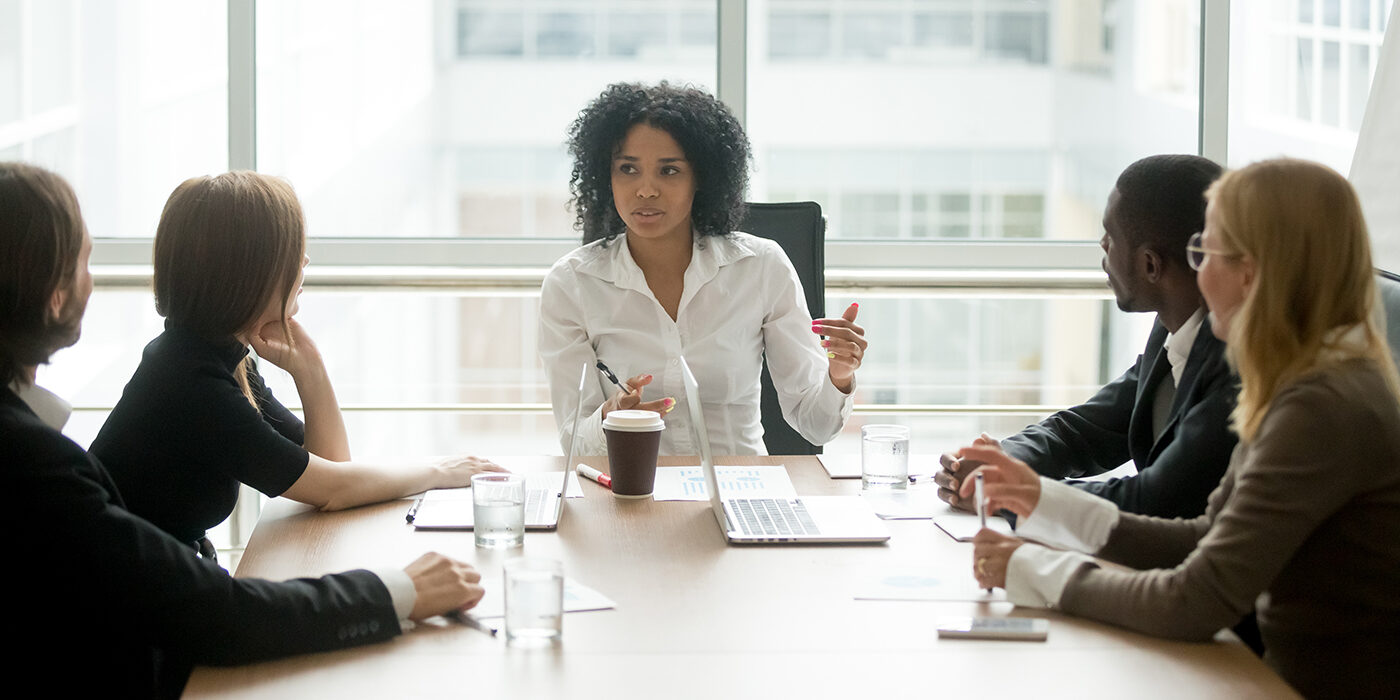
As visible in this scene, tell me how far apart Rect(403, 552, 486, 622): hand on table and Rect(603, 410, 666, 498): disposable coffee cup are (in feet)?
1.65

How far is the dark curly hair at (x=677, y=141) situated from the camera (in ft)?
8.84

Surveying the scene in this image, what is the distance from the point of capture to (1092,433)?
226 centimetres

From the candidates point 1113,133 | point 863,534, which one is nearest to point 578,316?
point 863,534

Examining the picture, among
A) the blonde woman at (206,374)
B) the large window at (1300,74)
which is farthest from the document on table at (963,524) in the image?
the large window at (1300,74)

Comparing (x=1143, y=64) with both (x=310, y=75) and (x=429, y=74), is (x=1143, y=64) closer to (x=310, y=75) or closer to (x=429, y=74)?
(x=429, y=74)

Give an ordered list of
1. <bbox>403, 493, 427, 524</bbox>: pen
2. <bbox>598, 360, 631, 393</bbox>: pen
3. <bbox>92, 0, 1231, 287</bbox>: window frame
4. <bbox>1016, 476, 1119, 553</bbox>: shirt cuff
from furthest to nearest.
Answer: <bbox>92, 0, 1231, 287</bbox>: window frame, <bbox>598, 360, 631, 393</bbox>: pen, <bbox>403, 493, 427, 524</bbox>: pen, <bbox>1016, 476, 1119, 553</bbox>: shirt cuff

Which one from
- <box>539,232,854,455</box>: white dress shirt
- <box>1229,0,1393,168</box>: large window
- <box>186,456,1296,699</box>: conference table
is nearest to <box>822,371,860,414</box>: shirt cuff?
<box>539,232,854,455</box>: white dress shirt

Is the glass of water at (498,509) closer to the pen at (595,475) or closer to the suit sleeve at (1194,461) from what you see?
the pen at (595,475)

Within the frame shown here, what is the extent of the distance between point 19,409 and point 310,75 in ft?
8.70

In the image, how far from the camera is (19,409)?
133 cm

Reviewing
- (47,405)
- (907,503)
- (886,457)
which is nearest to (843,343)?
(886,457)

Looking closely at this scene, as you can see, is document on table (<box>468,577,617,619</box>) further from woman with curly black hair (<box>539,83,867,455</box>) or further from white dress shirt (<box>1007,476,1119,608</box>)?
woman with curly black hair (<box>539,83,867,455</box>)

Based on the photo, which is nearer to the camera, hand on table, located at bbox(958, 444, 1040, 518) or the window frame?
hand on table, located at bbox(958, 444, 1040, 518)

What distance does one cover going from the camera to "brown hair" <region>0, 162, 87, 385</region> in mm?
1383
